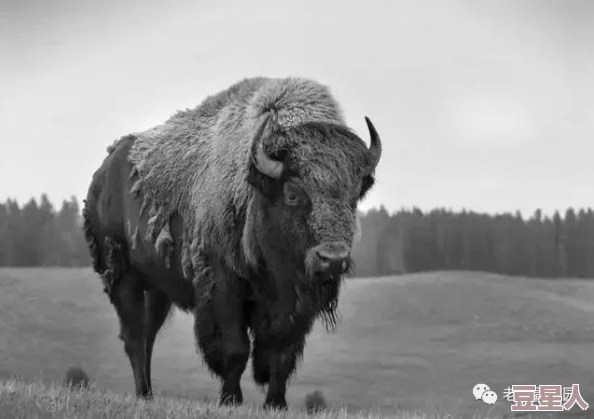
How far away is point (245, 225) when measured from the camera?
28.5ft

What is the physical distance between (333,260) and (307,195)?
772 millimetres

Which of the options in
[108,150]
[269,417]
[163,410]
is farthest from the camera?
[108,150]

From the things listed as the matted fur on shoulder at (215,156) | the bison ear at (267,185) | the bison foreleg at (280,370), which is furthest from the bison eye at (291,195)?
the bison foreleg at (280,370)

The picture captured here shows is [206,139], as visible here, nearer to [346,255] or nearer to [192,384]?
[346,255]

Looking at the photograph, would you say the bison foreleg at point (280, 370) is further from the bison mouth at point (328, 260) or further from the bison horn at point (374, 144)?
the bison horn at point (374, 144)

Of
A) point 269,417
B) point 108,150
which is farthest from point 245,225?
point 108,150

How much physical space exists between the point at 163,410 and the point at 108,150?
20.9ft

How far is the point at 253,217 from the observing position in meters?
8.53

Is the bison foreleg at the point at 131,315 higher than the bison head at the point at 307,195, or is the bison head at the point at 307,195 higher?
the bison head at the point at 307,195

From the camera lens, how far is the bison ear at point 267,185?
8.24 metres

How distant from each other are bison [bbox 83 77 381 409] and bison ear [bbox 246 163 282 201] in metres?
0.01

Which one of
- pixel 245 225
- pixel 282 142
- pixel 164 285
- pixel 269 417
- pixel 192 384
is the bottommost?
pixel 192 384

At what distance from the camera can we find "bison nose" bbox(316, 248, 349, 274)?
7562 mm

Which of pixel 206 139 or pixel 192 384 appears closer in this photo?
pixel 206 139
